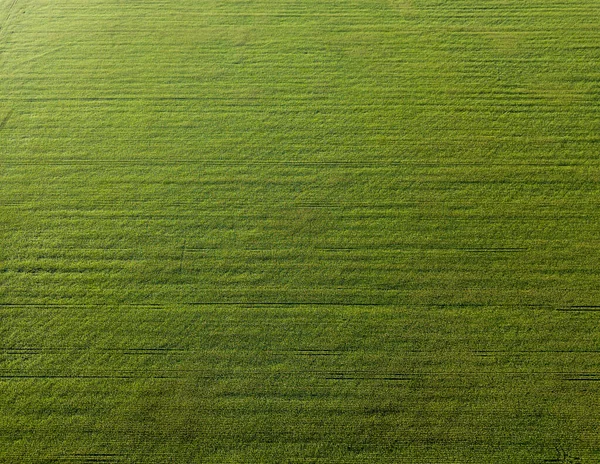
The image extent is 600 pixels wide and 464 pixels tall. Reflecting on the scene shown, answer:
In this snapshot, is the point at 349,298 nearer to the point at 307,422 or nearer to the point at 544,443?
the point at 307,422

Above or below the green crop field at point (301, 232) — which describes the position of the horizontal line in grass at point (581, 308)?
below

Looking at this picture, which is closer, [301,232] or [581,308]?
[581,308]

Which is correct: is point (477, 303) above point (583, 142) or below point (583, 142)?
below

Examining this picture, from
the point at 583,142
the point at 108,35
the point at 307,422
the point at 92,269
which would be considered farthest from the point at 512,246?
the point at 108,35

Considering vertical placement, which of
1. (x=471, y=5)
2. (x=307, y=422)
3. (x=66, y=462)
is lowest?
(x=307, y=422)

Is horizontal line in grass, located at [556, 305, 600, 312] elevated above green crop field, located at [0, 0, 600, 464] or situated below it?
below

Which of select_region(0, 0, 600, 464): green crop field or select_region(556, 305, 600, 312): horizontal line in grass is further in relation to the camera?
select_region(556, 305, 600, 312): horizontal line in grass

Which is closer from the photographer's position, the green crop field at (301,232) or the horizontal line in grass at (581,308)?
the green crop field at (301,232)

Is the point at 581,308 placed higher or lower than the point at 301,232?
lower
